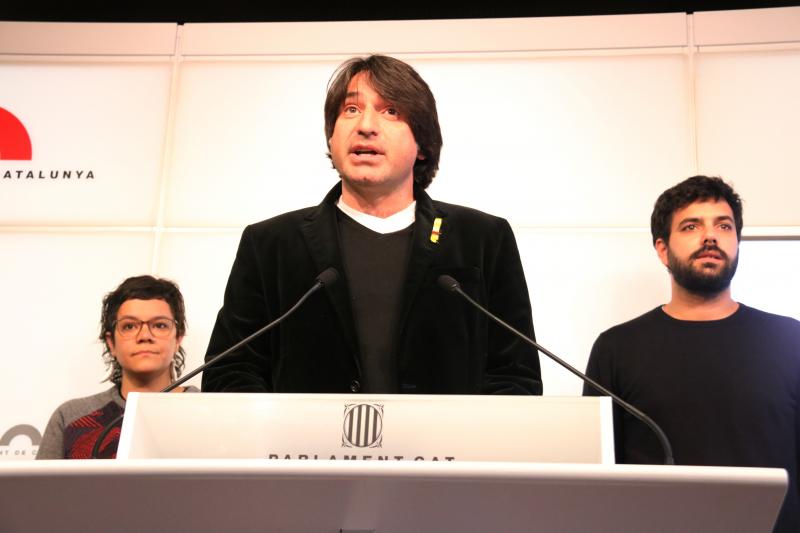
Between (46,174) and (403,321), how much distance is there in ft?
7.23

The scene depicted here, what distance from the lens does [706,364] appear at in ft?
8.50

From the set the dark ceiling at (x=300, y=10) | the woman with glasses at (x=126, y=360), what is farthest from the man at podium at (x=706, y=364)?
the woman with glasses at (x=126, y=360)

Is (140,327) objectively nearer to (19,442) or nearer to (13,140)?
(19,442)

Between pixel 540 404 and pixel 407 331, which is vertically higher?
pixel 407 331

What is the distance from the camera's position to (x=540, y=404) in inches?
51.1

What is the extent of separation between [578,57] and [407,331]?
199 cm

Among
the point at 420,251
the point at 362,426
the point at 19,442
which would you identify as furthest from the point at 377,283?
the point at 19,442

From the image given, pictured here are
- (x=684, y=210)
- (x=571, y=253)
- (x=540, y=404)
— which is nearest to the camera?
(x=540, y=404)

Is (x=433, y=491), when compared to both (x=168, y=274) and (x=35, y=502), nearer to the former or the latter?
(x=35, y=502)

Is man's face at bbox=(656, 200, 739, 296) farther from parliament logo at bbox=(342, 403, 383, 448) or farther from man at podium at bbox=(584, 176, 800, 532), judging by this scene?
parliament logo at bbox=(342, 403, 383, 448)

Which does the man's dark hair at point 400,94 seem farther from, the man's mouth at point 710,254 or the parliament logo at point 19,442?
the parliament logo at point 19,442

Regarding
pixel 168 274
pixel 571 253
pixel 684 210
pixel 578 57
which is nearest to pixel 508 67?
pixel 578 57

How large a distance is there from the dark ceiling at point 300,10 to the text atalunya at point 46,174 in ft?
2.34

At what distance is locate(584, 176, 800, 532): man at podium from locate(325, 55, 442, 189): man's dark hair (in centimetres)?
82
